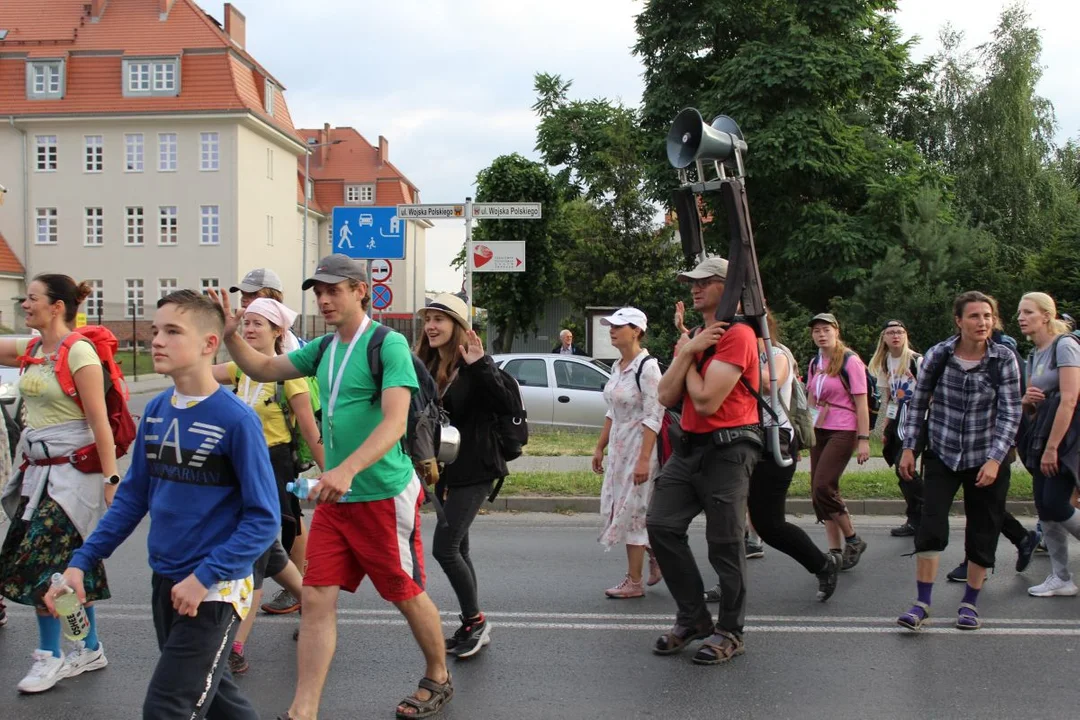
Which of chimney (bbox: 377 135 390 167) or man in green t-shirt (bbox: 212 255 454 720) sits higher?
chimney (bbox: 377 135 390 167)

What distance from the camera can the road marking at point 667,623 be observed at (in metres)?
5.66

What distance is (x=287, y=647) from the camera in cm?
534

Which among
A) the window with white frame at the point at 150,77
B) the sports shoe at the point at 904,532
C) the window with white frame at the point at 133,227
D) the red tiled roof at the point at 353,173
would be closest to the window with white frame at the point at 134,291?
the window with white frame at the point at 133,227

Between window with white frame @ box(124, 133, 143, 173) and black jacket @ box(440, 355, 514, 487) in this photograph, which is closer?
black jacket @ box(440, 355, 514, 487)

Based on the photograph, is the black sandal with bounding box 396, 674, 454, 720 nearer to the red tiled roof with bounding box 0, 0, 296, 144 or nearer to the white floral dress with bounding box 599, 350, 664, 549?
the white floral dress with bounding box 599, 350, 664, 549

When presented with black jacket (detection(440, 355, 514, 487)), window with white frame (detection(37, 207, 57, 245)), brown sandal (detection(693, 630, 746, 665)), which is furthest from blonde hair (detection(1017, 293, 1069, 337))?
window with white frame (detection(37, 207, 57, 245))

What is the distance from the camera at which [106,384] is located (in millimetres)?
4734

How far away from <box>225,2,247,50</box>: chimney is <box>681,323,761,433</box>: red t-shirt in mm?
50931

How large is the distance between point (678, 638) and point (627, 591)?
121cm

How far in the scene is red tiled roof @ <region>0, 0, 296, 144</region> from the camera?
4631 centimetres

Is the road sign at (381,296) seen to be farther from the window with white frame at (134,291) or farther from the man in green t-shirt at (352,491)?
the window with white frame at (134,291)

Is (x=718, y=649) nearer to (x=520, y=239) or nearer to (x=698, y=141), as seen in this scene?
(x=698, y=141)

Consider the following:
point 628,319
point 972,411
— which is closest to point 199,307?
point 628,319

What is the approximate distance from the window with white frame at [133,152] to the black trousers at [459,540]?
46.6 m
